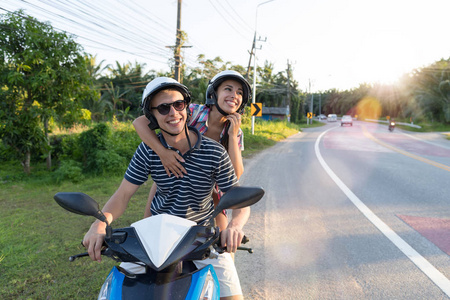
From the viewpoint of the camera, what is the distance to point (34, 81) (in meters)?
7.29

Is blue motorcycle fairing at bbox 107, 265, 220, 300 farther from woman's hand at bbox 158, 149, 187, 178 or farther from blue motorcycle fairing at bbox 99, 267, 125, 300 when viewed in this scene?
woman's hand at bbox 158, 149, 187, 178

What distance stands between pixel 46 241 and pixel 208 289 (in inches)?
143

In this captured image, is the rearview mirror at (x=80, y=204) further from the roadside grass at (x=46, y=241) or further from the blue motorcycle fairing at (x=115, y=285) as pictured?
the roadside grass at (x=46, y=241)

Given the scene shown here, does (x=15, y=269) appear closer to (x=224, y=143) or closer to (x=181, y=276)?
(x=224, y=143)

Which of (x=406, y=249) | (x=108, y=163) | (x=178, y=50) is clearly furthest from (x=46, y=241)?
(x=178, y=50)

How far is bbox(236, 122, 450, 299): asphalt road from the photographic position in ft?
10.2

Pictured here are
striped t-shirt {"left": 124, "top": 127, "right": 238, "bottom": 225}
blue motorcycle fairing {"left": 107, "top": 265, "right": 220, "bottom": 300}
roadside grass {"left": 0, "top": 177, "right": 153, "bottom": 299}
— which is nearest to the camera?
blue motorcycle fairing {"left": 107, "top": 265, "right": 220, "bottom": 300}

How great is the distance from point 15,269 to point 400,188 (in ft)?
23.5

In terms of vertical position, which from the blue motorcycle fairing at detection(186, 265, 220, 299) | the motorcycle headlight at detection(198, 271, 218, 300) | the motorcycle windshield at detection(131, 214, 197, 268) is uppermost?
the motorcycle windshield at detection(131, 214, 197, 268)

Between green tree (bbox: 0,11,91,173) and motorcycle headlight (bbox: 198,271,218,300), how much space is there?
7420 millimetres

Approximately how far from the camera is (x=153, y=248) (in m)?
1.38

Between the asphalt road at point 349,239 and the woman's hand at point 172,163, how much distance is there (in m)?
1.58

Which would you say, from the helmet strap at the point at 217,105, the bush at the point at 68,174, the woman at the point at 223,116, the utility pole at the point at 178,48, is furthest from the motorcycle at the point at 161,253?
the utility pole at the point at 178,48

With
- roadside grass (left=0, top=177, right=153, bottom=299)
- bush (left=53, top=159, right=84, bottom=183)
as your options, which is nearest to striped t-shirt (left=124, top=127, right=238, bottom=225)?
roadside grass (left=0, top=177, right=153, bottom=299)
